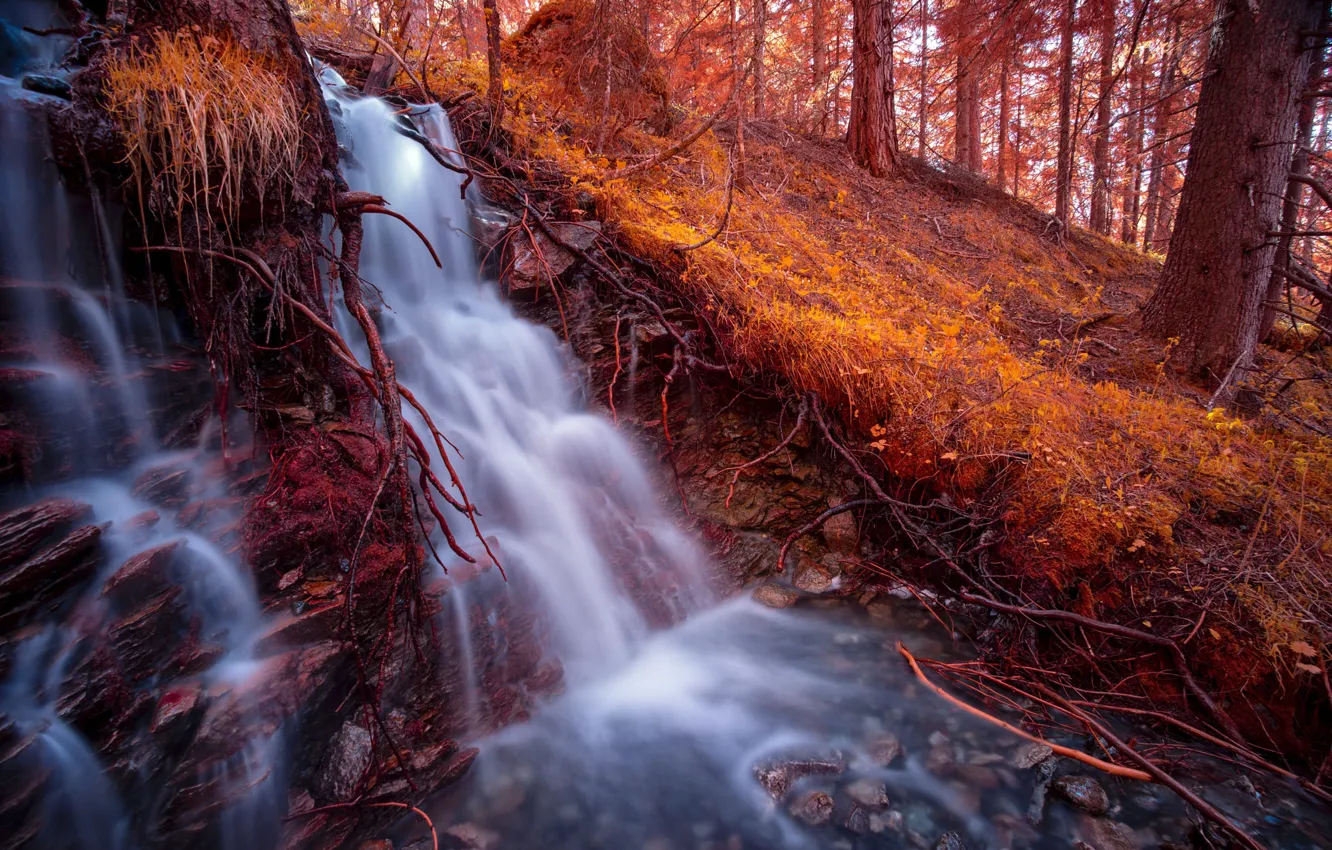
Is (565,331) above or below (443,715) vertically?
above

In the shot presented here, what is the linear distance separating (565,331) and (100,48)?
8.62 ft

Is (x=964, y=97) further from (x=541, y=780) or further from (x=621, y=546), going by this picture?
(x=541, y=780)

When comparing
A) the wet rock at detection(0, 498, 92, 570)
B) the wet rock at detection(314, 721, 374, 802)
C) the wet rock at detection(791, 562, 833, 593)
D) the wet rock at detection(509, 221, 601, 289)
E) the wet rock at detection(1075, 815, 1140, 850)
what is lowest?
the wet rock at detection(1075, 815, 1140, 850)

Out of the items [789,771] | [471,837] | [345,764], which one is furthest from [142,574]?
[789,771]

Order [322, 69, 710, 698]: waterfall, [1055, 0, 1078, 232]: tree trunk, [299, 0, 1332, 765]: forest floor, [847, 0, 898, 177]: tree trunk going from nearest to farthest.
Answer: [299, 0, 1332, 765]: forest floor < [322, 69, 710, 698]: waterfall < [847, 0, 898, 177]: tree trunk < [1055, 0, 1078, 232]: tree trunk

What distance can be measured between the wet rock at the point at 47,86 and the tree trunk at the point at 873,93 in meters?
7.12

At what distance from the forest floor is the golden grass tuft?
2.21 m

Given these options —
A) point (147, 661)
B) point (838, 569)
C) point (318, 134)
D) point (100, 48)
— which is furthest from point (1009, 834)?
point (100, 48)

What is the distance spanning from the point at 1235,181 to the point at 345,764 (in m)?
6.99

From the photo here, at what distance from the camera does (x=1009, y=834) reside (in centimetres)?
217

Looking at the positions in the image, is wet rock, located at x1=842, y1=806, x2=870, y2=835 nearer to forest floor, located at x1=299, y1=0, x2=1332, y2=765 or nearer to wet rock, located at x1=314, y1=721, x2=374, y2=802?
forest floor, located at x1=299, y1=0, x2=1332, y2=765

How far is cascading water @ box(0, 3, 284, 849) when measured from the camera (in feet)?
6.06

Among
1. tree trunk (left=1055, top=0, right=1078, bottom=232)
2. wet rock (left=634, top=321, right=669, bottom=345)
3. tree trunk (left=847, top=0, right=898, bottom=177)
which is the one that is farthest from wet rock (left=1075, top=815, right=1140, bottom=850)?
tree trunk (left=1055, top=0, right=1078, bottom=232)

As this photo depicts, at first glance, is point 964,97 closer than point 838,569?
No
